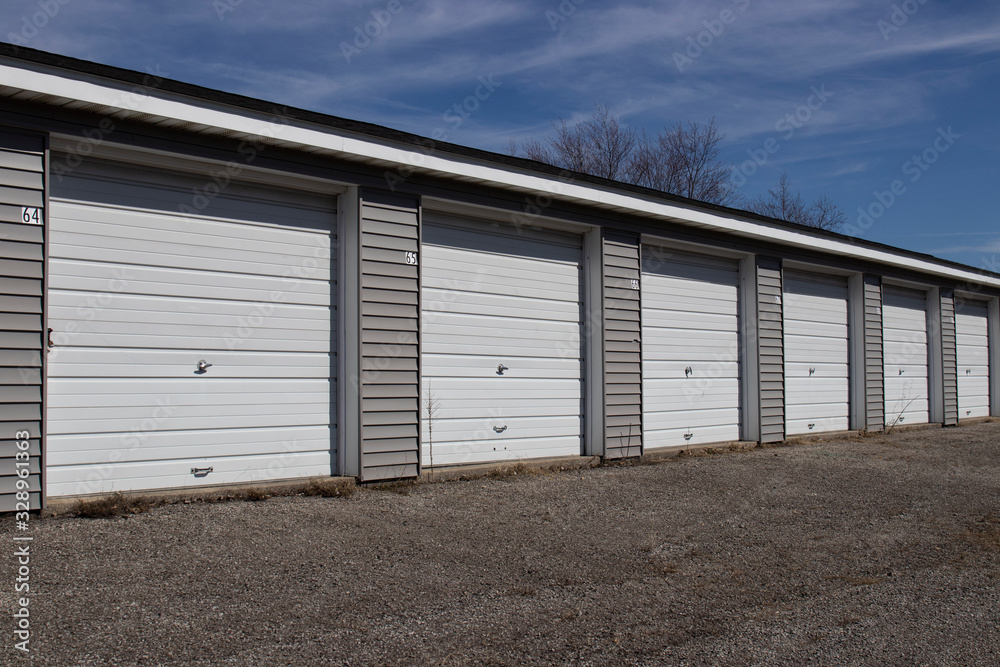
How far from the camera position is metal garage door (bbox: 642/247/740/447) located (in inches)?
413

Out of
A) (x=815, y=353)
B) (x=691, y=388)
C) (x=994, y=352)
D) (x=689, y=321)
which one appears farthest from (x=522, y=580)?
(x=994, y=352)

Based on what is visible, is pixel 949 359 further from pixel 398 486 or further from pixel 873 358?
pixel 398 486

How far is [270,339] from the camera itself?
7133 mm

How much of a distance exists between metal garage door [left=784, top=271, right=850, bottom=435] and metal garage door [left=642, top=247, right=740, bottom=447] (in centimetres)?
155

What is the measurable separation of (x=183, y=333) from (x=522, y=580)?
153 inches

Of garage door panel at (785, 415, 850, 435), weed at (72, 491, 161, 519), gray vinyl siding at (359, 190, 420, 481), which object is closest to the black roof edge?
gray vinyl siding at (359, 190, 420, 481)

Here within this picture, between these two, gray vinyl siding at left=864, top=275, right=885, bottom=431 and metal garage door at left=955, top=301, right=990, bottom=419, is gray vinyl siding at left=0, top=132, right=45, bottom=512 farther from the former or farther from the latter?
metal garage door at left=955, top=301, right=990, bottom=419

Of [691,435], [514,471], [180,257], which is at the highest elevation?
[180,257]

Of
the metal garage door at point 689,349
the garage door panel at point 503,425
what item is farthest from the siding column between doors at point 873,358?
the garage door panel at point 503,425

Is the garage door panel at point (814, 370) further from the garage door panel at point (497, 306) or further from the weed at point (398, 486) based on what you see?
the weed at point (398, 486)

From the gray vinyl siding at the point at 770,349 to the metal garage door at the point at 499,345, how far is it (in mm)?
3779

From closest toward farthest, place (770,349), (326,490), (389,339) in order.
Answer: (326,490), (389,339), (770,349)

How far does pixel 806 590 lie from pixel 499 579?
1945 mm

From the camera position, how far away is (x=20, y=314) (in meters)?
5.62
